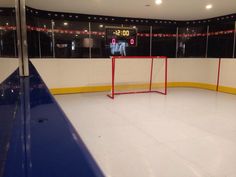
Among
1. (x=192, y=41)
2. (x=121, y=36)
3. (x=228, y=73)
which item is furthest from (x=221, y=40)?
(x=121, y=36)

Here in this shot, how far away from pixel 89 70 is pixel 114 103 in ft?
6.61

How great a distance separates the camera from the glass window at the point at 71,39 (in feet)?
22.5

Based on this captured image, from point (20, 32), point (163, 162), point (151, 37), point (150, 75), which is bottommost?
point (163, 162)

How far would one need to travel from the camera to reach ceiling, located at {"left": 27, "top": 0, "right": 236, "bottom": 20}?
541 cm

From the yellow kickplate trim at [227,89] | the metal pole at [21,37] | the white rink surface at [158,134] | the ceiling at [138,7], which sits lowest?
the white rink surface at [158,134]

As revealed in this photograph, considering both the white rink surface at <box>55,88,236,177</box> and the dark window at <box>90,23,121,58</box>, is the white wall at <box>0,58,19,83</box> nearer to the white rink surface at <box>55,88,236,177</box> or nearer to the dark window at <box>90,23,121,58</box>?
the white rink surface at <box>55,88,236,177</box>

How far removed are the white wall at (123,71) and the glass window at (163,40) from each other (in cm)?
42

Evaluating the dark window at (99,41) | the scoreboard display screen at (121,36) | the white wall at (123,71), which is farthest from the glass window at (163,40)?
the dark window at (99,41)

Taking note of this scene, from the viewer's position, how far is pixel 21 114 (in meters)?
0.97

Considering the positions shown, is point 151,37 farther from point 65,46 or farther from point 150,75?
point 65,46

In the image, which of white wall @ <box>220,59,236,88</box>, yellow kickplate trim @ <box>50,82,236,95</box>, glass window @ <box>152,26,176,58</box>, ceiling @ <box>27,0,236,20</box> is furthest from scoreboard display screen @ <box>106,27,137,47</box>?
white wall @ <box>220,59,236,88</box>

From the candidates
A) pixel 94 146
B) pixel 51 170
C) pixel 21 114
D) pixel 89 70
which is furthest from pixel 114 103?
pixel 51 170

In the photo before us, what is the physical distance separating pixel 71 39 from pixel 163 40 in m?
3.33

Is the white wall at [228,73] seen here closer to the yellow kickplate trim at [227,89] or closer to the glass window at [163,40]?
the yellow kickplate trim at [227,89]
